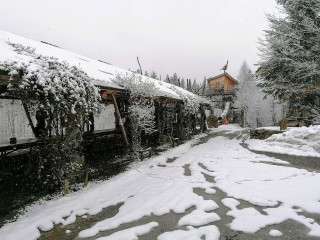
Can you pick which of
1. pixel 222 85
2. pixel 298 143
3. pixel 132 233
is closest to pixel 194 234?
pixel 132 233

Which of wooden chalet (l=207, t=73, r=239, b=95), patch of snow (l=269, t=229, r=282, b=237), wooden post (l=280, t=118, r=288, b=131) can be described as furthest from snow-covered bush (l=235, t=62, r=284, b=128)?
patch of snow (l=269, t=229, r=282, b=237)

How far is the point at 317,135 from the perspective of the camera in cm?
909

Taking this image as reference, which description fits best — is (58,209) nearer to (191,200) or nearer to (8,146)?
(191,200)

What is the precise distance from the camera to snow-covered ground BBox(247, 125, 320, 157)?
8987 mm

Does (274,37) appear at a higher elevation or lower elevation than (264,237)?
higher

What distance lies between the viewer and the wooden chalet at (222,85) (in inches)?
1586

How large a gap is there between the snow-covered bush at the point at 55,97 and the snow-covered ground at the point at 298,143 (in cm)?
827

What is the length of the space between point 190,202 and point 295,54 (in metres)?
11.4

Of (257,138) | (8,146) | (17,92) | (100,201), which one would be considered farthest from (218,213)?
(257,138)

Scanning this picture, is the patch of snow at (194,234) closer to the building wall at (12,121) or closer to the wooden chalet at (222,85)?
the building wall at (12,121)

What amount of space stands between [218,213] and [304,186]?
2607mm

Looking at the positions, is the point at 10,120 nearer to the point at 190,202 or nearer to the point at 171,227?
the point at 190,202

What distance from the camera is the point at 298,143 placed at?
962cm

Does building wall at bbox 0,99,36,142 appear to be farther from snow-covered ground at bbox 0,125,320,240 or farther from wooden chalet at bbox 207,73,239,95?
wooden chalet at bbox 207,73,239,95
